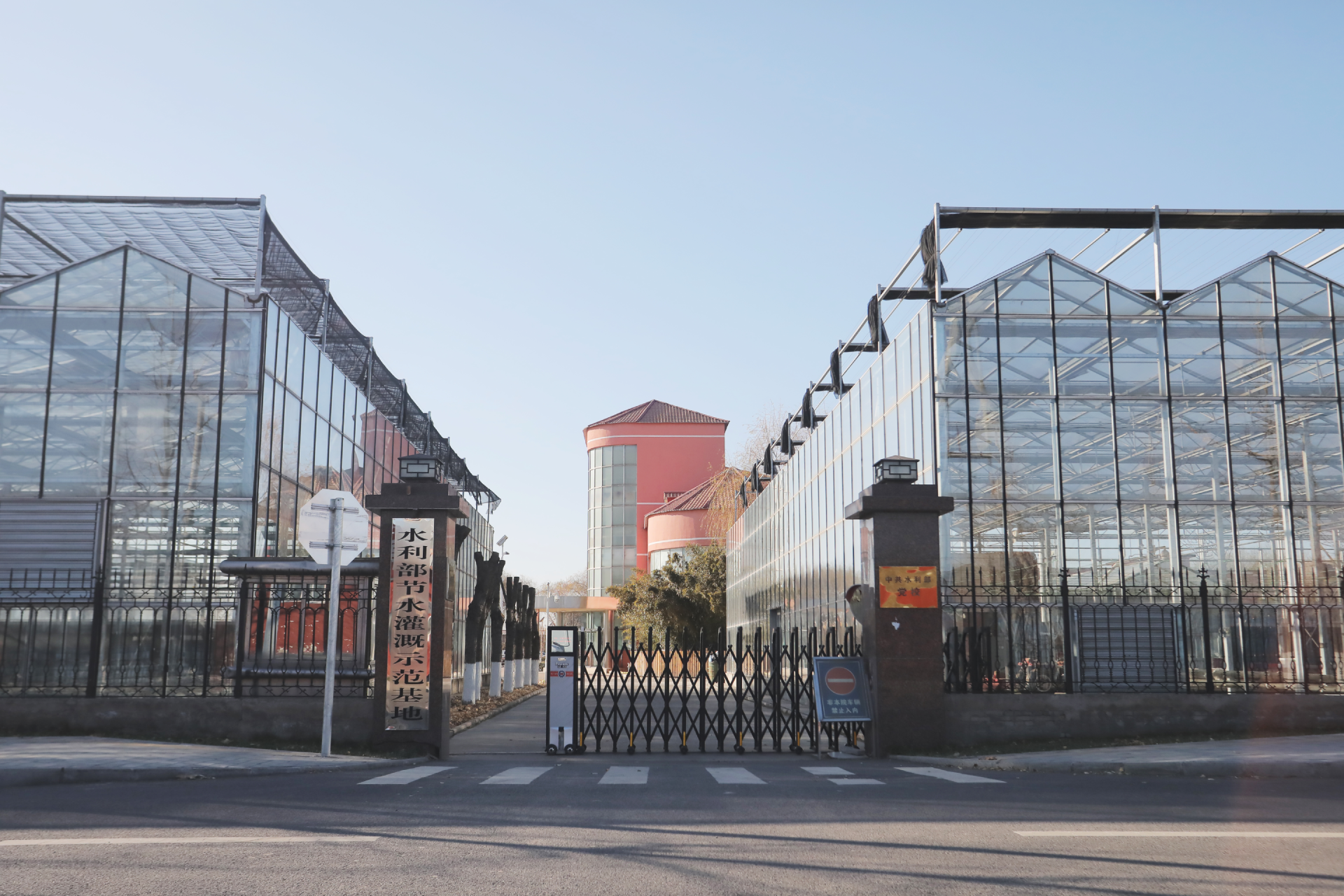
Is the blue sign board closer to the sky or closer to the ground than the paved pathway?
closer to the sky

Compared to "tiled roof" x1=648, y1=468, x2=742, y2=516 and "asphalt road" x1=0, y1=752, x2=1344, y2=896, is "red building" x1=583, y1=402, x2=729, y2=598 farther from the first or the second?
"asphalt road" x1=0, y1=752, x2=1344, y2=896

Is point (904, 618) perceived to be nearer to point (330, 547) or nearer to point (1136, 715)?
point (1136, 715)

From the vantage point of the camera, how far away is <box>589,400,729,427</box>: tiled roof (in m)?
89.1

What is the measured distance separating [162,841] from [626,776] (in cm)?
593

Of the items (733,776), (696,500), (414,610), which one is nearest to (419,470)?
(414,610)

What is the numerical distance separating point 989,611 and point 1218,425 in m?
6.85

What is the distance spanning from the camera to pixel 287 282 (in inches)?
1137

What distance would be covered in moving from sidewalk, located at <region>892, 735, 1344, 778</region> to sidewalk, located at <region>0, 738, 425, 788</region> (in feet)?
24.3

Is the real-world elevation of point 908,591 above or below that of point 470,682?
above

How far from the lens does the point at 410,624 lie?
15.7 meters

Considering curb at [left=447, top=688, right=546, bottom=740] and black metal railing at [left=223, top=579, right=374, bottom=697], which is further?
curb at [left=447, top=688, right=546, bottom=740]

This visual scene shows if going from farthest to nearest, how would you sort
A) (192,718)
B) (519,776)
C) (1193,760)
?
(192,718)
(1193,760)
(519,776)

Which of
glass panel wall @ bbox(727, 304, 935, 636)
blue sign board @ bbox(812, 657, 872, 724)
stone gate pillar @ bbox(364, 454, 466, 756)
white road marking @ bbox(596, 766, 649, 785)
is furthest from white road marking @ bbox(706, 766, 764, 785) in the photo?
glass panel wall @ bbox(727, 304, 935, 636)

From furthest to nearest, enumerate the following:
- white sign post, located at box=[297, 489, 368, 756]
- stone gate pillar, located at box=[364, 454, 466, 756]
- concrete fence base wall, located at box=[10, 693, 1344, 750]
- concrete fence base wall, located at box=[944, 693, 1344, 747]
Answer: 1. concrete fence base wall, located at box=[944, 693, 1344, 747]
2. concrete fence base wall, located at box=[10, 693, 1344, 750]
3. stone gate pillar, located at box=[364, 454, 466, 756]
4. white sign post, located at box=[297, 489, 368, 756]
